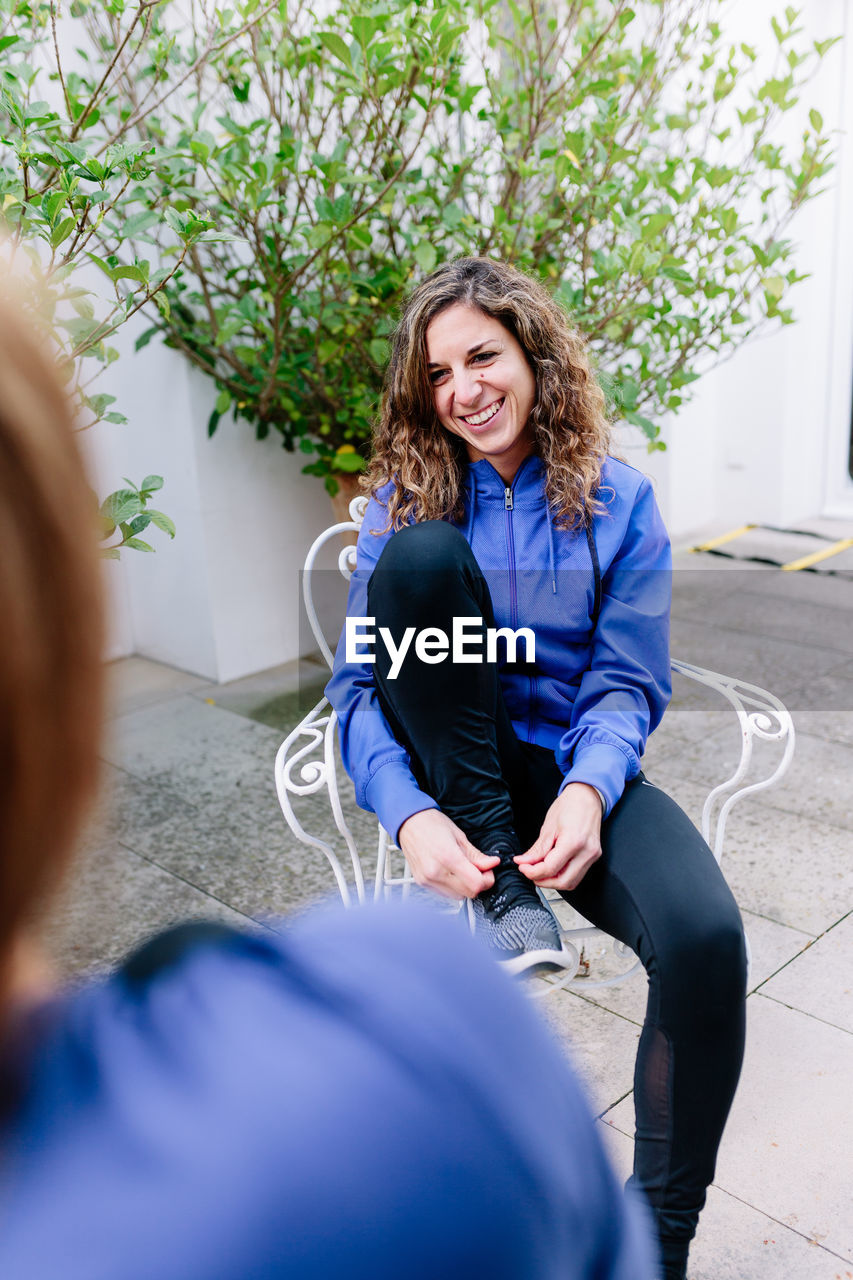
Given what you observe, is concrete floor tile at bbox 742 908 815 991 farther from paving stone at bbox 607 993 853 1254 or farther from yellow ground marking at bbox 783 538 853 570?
yellow ground marking at bbox 783 538 853 570

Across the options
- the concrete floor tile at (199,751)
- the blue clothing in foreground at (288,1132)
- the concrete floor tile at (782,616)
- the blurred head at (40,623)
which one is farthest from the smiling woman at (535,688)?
the concrete floor tile at (782,616)

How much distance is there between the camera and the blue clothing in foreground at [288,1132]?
1.35 ft

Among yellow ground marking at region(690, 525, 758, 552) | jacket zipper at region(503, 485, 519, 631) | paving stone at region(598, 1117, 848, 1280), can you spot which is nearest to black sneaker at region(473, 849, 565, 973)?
paving stone at region(598, 1117, 848, 1280)

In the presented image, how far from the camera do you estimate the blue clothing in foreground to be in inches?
16.2

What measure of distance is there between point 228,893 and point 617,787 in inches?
49.0

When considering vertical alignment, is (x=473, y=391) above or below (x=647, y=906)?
above

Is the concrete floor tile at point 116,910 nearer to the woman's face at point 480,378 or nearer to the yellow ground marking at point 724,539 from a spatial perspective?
the woman's face at point 480,378

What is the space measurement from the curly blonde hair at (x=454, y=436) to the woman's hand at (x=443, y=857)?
1.89 feet

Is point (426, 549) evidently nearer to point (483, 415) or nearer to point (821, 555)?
point (483, 415)

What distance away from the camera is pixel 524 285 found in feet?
6.53

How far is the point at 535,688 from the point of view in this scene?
6.14 ft

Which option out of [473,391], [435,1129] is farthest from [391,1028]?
[473,391]

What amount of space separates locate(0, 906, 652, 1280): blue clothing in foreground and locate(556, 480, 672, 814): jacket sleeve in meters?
1.24

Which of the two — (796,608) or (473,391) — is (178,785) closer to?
(473,391)
